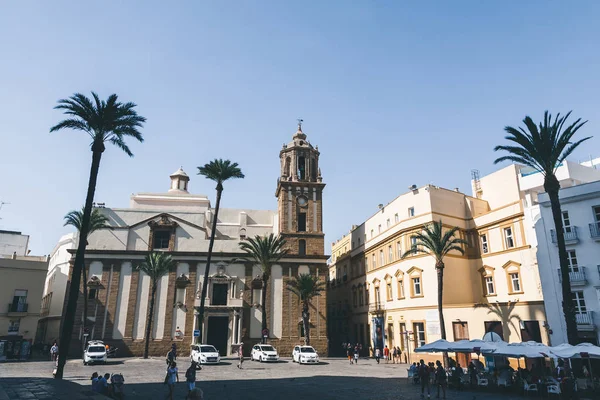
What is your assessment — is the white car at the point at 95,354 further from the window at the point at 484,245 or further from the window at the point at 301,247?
the window at the point at 484,245

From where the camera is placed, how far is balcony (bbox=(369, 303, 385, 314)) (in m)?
42.2

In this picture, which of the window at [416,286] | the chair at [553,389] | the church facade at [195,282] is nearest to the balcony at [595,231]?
the chair at [553,389]

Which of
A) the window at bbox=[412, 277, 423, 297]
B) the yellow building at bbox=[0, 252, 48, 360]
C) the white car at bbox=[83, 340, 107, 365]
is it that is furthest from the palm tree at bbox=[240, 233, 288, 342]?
the yellow building at bbox=[0, 252, 48, 360]

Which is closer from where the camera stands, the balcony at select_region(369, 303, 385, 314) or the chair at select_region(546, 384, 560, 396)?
the chair at select_region(546, 384, 560, 396)

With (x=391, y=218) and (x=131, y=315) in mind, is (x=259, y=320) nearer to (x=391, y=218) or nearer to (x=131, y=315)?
(x=131, y=315)

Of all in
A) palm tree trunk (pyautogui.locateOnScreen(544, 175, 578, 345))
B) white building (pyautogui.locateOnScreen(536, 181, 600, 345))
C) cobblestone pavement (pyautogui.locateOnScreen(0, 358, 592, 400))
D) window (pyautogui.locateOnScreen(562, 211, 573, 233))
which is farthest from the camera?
window (pyautogui.locateOnScreen(562, 211, 573, 233))

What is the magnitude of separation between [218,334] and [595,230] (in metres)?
34.7

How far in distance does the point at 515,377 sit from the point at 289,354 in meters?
26.5

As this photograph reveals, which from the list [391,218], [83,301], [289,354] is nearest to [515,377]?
[391,218]

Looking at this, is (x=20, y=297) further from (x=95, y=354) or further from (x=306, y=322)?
(x=306, y=322)

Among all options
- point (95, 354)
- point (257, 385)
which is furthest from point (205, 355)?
point (257, 385)

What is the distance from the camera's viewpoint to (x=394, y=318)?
130 ft

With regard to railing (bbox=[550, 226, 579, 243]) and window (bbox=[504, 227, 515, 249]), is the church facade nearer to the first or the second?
window (bbox=[504, 227, 515, 249])

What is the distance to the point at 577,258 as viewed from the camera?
2747 cm
